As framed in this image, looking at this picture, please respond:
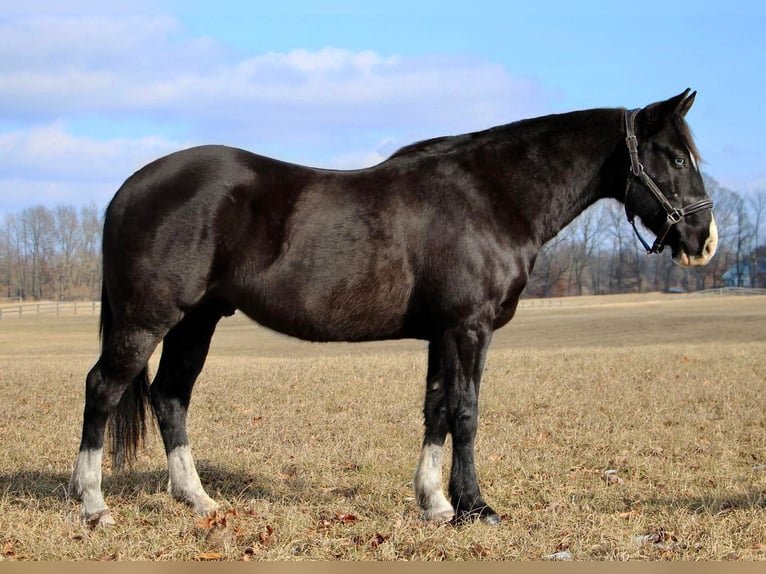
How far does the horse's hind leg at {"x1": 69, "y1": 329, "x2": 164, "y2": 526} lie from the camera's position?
5023 mm

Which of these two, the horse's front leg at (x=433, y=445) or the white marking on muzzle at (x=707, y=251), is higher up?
the white marking on muzzle at (x=707, y=251)

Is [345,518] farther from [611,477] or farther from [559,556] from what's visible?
[611,477]

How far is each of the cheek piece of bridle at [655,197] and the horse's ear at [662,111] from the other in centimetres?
7

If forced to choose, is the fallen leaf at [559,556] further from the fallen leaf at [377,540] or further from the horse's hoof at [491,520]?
the fallen leaf at [377,540]

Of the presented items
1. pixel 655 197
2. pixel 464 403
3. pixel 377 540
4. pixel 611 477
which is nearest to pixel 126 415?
pixel 377 540

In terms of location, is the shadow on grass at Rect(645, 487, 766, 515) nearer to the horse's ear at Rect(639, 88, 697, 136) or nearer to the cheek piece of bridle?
the cheek piece of bridle

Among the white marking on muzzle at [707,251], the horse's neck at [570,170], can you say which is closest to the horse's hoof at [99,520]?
the horse's neck at [570,170]

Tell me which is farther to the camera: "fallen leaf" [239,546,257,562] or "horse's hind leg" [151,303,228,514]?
"horse's hind leg" [151,303,228,514]

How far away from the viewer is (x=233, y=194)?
5.00 m

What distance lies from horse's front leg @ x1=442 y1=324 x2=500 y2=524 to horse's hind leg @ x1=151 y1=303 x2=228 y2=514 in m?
1.81

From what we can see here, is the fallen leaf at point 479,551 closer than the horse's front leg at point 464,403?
Yes

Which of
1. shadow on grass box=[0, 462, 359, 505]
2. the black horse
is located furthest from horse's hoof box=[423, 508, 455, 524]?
shadow on grass box=[0, 462, 359, 505]

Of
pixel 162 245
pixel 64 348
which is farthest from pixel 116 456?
pixel 64 348

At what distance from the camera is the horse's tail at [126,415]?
18.1 feet
